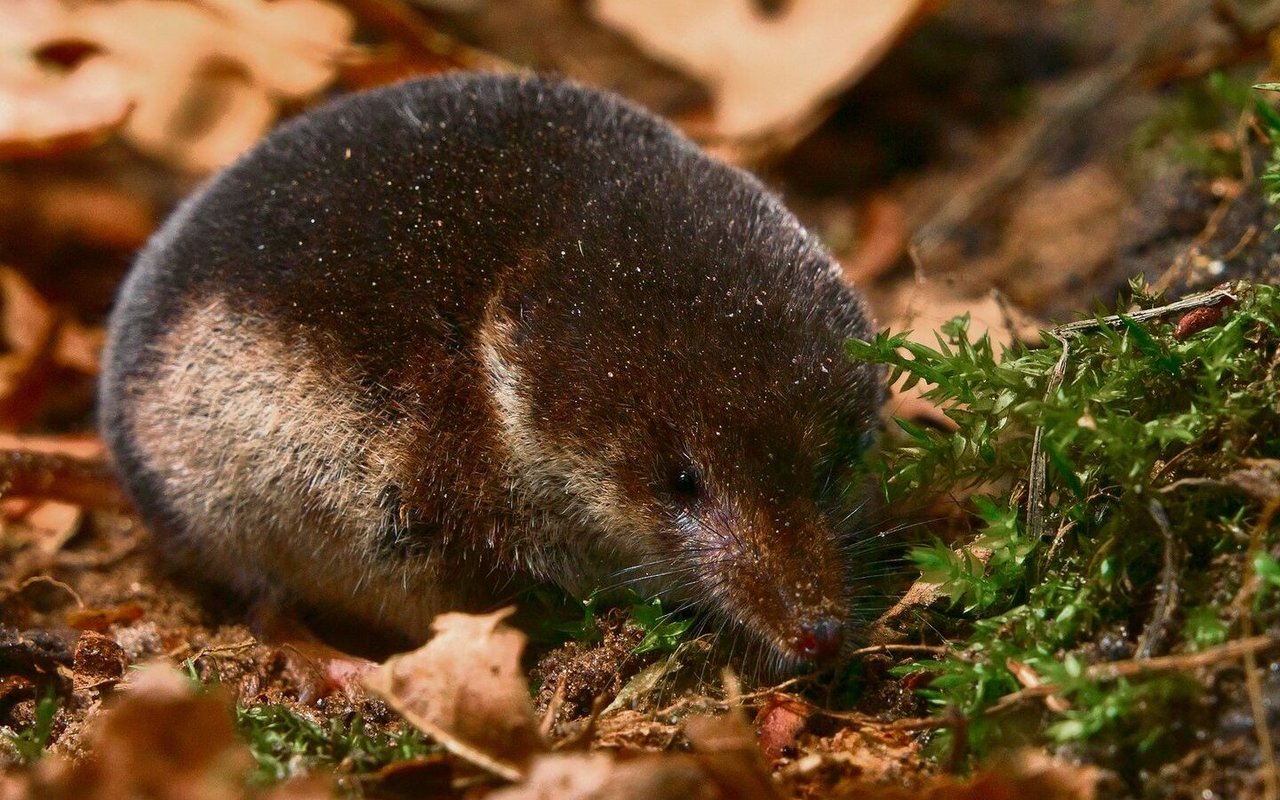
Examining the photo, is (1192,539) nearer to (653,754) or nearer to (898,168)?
(653,754)

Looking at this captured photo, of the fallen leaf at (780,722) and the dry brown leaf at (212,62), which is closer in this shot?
the fallen leaf at (780,722)

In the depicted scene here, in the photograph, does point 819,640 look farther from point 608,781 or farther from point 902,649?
point 608,781

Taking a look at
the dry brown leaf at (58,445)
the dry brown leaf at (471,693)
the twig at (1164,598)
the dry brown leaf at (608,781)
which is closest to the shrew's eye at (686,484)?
the dry brown leaf at (471,693)

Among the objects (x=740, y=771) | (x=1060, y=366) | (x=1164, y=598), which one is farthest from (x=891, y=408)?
(x=740, y=771)

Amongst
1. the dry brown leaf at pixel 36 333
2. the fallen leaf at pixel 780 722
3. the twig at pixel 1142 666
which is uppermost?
the twig at pixel 1142 666

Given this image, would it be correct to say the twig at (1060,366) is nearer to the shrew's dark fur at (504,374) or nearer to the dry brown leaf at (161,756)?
the shrew's dark fur at (504,374)

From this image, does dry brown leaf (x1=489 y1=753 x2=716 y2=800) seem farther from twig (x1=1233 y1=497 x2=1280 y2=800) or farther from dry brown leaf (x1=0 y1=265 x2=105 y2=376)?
dry brown leaf (x1=0 y1=265 x2=105 y2=376)
